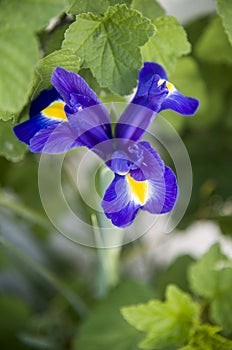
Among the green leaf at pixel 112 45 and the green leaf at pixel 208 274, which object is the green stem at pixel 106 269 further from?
the green leaf at pixel 112 45

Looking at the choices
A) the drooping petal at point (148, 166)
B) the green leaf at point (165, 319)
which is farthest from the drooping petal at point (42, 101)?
the green leaf at point (165, 319)

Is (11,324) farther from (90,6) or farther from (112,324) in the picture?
(90,6)

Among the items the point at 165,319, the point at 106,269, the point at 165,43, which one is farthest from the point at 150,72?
the point at 106,269

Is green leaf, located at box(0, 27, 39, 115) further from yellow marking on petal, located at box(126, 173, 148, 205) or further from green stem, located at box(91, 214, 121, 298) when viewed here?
green stem, located at box(91, 214, 121, 298)

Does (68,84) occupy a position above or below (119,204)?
above

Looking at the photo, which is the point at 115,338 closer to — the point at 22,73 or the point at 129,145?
the point at 129,145
